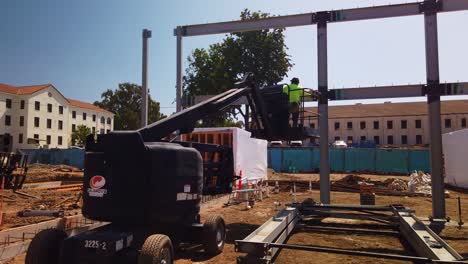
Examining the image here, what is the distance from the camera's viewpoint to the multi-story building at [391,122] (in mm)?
67312

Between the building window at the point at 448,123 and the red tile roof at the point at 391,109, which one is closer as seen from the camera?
the building window at the point at 448,123

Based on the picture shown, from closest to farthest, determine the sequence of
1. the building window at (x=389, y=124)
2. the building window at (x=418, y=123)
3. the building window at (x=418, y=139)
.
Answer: the building window at (x=418, y=139) < the building window at (x=418, y=123) < the building window at (x=389, y=124)

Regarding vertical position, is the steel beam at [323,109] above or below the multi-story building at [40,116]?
below

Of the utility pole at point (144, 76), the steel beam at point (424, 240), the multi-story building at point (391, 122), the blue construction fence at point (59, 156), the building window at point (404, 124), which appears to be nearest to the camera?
the steel beam at point (424, 240)

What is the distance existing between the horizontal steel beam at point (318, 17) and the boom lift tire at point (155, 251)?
958 centimetres

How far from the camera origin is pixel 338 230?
9914 mm

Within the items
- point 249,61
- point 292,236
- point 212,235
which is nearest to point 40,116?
point 249,61

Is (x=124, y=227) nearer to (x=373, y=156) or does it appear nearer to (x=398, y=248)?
(x=398, y=248)

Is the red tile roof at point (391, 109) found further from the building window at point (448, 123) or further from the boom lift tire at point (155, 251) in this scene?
the boom lift tire at point (155, 251)

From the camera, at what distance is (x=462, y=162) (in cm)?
2300

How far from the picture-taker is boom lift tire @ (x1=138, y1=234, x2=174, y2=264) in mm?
4906

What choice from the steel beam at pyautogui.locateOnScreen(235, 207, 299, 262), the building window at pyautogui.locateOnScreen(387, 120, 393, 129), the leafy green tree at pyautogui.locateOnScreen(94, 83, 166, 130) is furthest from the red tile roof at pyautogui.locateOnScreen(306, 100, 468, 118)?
the steel beam at pyautogui.locateOnScreen(235, 207, 299, 262)

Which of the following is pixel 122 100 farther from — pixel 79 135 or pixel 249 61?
pixel 249 61

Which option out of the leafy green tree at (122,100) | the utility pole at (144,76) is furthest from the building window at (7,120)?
the utility pole at (144,76)
